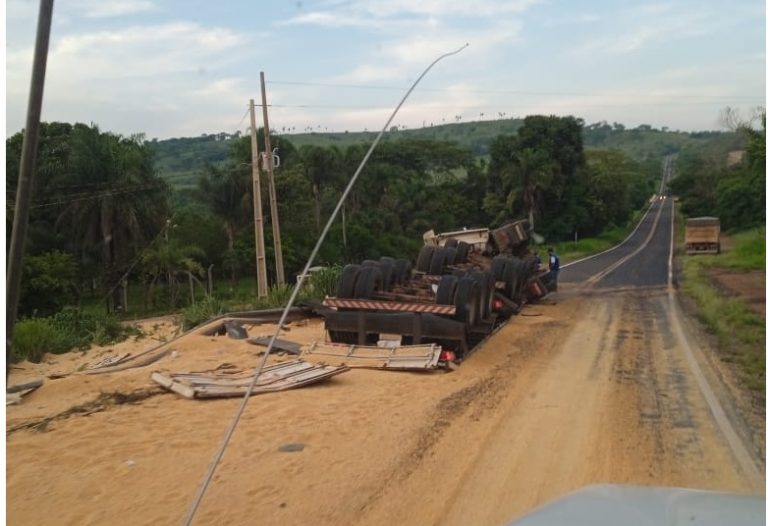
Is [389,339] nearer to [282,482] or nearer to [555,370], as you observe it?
[555,370]

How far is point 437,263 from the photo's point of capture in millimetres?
17531

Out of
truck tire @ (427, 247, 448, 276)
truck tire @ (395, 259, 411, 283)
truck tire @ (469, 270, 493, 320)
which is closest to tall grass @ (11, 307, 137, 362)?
truck tire @ (395, 259, 411, 283)

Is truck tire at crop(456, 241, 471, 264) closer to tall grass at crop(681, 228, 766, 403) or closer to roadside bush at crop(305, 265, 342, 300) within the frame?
roadside bush at crop(305, 265, 342, 300)

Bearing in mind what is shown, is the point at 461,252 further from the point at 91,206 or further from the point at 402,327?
the point at 91,206

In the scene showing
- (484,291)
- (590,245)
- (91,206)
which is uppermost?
(91,206)

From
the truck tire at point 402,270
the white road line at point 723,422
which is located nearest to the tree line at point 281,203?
the truck tire at point 402,270

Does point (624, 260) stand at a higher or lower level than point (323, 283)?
lower

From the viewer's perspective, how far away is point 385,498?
570cm

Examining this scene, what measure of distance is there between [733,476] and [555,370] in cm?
502

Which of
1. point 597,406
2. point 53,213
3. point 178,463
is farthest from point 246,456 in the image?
point 53,213

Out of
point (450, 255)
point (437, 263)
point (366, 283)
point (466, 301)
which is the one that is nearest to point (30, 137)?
point (466, 301)

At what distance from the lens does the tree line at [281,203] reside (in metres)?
36.9

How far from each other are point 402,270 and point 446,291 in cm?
323

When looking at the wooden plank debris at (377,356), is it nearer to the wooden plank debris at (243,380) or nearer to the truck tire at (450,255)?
the wooden plank debris at (243,380)
